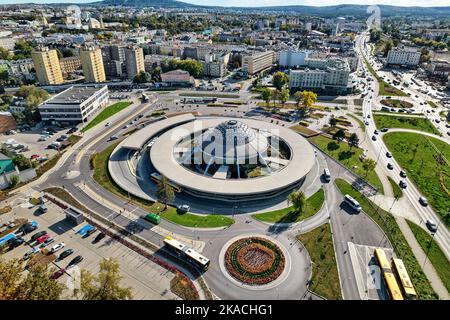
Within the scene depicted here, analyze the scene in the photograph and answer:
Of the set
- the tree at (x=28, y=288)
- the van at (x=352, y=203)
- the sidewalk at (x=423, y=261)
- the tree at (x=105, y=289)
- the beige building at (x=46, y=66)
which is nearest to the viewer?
the tree at (x=28, y=288)

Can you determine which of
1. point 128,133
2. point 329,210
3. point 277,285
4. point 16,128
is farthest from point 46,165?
point 329,210

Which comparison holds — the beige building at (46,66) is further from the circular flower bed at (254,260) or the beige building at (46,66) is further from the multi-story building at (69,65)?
the circular flower bed at (254,260)

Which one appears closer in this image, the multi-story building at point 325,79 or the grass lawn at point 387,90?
the multi-story building at point 325,79

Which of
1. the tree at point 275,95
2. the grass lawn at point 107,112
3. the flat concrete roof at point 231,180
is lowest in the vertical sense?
the grass lawn at point 107,112

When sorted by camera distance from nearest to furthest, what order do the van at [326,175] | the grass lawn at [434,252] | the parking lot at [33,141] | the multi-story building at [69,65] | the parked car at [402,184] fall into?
the grass lawn at [434,252] < the parked car at [402,184] < the van at [326,175] < the parking lot at [33,141] < the multi-story building at [69,65]

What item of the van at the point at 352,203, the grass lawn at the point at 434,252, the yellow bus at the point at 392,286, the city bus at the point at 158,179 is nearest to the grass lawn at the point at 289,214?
the van at the point at 352,203

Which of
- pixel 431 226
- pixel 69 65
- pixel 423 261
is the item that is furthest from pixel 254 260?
pixel 69 65

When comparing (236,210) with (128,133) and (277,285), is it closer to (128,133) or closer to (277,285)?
(277,285)
